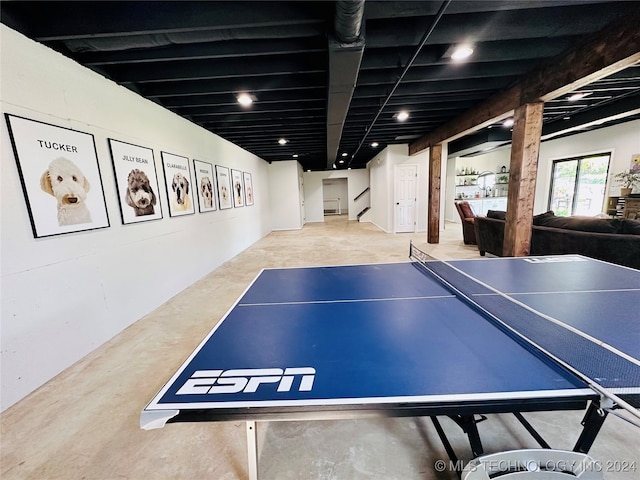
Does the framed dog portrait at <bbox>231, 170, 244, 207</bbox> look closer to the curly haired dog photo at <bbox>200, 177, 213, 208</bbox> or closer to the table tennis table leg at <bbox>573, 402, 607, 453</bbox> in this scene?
the curly haired dog photo at <bbox>200, 177, 213, 208</bbox>

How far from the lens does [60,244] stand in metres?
2.19

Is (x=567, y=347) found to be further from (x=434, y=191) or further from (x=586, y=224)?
(x=434, y=191)

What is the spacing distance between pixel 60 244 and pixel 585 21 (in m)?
4.92

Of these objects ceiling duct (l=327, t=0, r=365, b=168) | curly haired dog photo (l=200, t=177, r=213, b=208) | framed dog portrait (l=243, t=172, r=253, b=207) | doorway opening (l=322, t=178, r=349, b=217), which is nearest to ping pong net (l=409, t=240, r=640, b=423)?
ceiling duct (l=327, t=0, r=365, b=168)

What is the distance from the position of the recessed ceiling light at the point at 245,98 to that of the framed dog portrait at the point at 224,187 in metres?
1.98

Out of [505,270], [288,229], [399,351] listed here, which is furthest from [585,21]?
[288,229]

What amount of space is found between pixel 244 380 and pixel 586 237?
4.46 meters

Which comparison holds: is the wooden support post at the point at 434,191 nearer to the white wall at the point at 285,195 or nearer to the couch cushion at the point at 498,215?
the couch cushion at the point at 498,215

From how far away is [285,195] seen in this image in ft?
33.2

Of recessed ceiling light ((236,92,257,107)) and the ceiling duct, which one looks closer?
the ceiling duct

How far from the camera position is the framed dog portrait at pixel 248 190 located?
23.0 feet

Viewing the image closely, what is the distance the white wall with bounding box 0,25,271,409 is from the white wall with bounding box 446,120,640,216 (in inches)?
368

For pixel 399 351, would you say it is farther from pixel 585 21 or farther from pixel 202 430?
pixel 585 21

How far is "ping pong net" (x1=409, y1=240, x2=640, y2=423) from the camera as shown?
79cm
